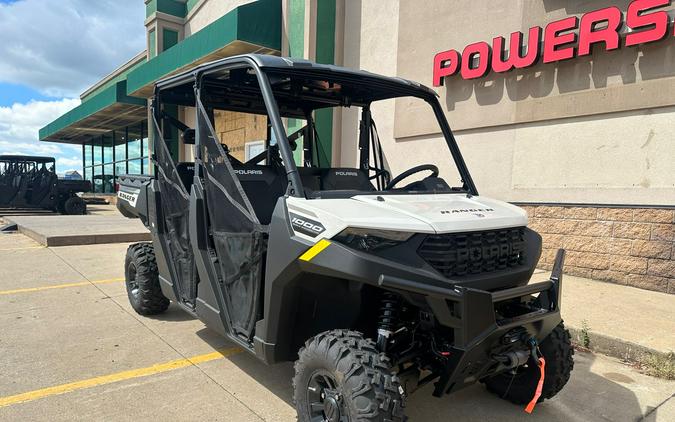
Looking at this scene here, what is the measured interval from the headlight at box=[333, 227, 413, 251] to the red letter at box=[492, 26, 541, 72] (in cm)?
597

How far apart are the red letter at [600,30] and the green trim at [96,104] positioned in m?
18.4

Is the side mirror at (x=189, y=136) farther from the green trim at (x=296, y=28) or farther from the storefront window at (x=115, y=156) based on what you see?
A: the storefront window at (x=115, y=156)

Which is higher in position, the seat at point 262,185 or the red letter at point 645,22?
the red letter at point 645,22

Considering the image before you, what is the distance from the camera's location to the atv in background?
16.7 metres

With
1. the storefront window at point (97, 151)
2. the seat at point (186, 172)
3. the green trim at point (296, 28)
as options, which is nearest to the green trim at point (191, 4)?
the green trim at point (296, 28)

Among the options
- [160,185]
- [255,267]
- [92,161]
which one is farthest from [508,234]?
[92,161]

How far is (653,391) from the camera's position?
358 cm

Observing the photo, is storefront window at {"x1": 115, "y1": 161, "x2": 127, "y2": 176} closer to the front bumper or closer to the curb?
the curb

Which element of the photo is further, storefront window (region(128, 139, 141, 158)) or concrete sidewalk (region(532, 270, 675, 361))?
storefront window (region(128, 139, 141, 158))

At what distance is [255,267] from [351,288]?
679 mm

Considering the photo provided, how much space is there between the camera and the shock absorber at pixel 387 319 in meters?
2.43

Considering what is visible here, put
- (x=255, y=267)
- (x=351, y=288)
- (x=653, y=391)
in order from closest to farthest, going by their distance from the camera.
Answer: (x=351, y=288)
(x=255, y=267)
(x=653, y=391)

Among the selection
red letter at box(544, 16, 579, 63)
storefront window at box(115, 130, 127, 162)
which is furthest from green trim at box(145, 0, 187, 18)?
red letter at box(544, 16, 579, 63)

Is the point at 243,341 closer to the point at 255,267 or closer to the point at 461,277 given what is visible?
the point at 255,267
